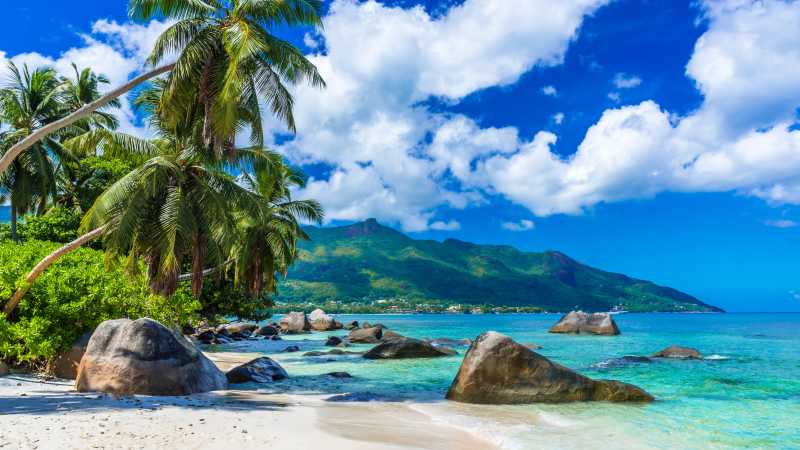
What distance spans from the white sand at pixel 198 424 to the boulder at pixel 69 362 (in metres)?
1.27

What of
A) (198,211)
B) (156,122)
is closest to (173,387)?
(198,211)

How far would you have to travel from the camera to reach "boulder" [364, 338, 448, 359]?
2616 centimetres

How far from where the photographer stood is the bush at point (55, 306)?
44.3 ft

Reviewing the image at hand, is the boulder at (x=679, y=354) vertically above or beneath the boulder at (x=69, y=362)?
beneath

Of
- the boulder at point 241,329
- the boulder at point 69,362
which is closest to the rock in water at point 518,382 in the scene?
the boulder at point 69,362

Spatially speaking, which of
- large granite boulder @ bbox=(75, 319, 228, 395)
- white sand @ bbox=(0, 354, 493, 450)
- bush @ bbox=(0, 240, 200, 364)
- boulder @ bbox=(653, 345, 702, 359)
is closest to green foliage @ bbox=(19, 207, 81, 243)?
bush @ bbox=(0, 240, 200, 364)

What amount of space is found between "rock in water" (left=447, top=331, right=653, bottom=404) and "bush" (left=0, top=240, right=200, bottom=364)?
945cm

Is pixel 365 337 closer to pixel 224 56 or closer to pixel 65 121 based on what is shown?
pixel 224 56

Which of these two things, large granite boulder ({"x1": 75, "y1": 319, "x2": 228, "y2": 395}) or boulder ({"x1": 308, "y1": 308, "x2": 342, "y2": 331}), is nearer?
large granite boulder ({"x1": 75, "y1": 319, "x2": 228, "y2": 395})

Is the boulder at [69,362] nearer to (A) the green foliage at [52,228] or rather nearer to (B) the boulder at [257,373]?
(B) the boulder at [257,373]

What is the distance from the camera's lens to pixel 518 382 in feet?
A: 46.4

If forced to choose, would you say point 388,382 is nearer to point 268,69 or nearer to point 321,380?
point 321,380

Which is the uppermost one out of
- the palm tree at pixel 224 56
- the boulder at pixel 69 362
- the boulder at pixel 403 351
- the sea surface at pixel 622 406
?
the palm tree at pixel 224 56

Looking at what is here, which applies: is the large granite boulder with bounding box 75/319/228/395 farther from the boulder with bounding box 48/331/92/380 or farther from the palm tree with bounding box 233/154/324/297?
the palm tree with bounding box 233/154/324/297
